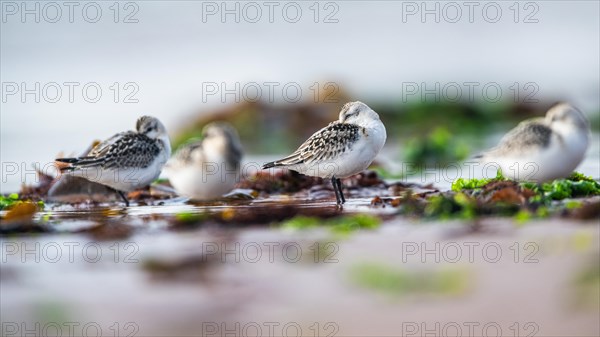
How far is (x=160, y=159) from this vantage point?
11.1 m

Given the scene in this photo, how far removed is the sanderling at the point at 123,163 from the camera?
431 inches

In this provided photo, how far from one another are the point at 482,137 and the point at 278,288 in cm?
1518

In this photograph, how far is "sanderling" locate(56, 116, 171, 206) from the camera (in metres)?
11.0

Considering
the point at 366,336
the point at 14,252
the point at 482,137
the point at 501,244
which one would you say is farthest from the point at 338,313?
the point at 482,137

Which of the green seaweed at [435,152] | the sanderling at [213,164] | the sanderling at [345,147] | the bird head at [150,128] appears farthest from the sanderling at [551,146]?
the green seaweed at [435,152]

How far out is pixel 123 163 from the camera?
10.9 meters

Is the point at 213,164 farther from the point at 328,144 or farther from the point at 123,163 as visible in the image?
the point at 123,163

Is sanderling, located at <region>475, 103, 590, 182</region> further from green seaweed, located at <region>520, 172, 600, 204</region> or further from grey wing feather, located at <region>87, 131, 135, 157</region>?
grey wing feather, located at <region>87, 131, 135, 157</region>

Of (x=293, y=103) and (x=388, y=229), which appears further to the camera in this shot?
(x=293, y=103)

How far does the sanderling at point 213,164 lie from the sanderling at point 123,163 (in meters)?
0.89

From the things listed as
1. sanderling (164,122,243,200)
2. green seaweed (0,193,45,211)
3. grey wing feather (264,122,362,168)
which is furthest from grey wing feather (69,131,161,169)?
grey wing feather (264,122,362,168)

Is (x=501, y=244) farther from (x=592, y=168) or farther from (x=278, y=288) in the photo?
(x=592, y=168)

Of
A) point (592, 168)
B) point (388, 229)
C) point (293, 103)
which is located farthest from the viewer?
point (293, 103)

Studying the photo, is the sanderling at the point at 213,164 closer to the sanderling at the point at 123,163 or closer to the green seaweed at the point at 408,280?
the sanderling at the point at 123,163
